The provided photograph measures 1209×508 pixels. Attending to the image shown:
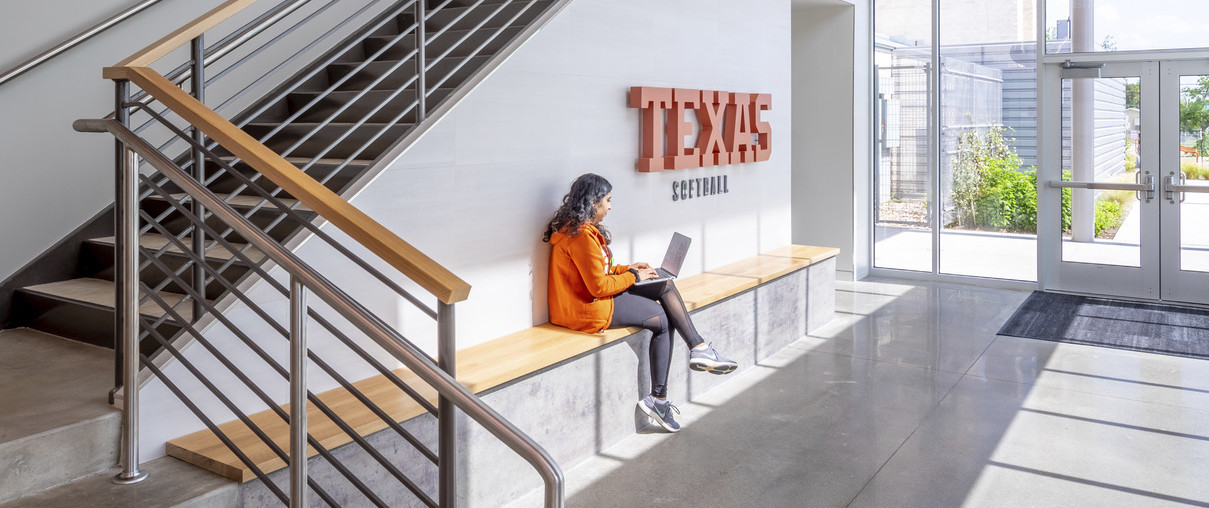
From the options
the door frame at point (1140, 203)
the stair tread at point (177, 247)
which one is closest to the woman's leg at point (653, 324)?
the stair tread at point (177, 247)

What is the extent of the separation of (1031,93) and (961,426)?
5014 millimetres

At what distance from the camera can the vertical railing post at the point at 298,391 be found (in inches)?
95.0

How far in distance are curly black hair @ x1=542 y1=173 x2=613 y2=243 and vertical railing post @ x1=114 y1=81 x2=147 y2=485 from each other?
2155 mm

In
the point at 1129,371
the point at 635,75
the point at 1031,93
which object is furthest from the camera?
the point at 1031,93

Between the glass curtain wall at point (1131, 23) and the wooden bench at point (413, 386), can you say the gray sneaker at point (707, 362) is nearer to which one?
the wooden bench at point (413, 386)

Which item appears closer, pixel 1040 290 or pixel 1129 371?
pixel 1129 371

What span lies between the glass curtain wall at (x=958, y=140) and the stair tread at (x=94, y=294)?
752 centimetres

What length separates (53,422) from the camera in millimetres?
2854

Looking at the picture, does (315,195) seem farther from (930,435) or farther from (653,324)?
(930,435)

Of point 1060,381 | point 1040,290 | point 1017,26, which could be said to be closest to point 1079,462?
point 1060,381

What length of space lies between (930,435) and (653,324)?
1.50 m

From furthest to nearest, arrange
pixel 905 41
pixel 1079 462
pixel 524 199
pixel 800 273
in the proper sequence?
pixel 905 41, pixel 800 273, pixel 524 199, pixel 1079 462

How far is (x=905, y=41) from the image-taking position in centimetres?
947

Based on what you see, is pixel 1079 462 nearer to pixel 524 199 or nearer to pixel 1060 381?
pixel 1060 381
